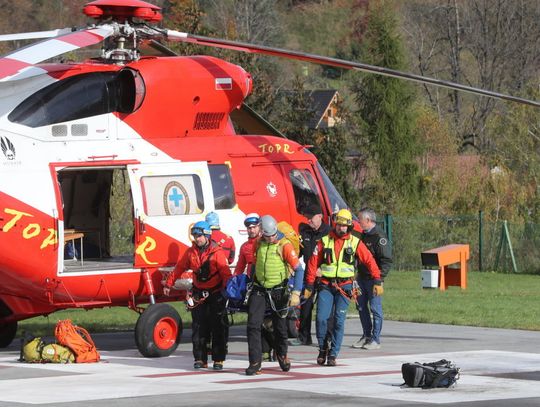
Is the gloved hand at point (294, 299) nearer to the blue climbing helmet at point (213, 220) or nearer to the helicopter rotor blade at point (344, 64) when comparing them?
the blue climbing helmet at point (213, 220)

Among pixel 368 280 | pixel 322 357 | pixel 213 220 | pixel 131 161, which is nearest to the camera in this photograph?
pixel 322 357

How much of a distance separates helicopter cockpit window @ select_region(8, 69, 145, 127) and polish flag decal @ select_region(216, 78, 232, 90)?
135cm

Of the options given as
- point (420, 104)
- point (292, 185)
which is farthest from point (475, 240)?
point (420, 104)

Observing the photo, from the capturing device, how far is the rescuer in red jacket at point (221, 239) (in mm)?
16141

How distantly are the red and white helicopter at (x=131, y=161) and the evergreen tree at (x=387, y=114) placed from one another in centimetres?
3496

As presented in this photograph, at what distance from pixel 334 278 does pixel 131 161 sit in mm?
3279

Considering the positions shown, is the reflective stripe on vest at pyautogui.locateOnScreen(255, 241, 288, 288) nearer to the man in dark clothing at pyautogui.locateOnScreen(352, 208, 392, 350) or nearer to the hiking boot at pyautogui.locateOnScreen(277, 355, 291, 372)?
the hiking boot at pyautogui.locateOnScreen(277, 355, 291, 372)

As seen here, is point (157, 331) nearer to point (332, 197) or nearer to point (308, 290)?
point (308, 290)

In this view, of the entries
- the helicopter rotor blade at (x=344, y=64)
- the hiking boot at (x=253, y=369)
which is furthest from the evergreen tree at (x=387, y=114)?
the hiking boot at (x=253, y=369)

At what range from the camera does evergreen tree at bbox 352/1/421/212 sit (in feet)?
174

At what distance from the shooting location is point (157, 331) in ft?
53.4

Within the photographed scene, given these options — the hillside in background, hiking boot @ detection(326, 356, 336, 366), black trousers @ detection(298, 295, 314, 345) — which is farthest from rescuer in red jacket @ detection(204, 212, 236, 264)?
the hillside in background

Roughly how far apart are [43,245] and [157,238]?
159 centimetres

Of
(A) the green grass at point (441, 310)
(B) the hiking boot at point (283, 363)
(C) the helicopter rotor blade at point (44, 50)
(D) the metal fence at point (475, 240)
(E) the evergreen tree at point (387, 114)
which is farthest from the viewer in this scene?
(E) the evergreen tree at point (387, 114)
